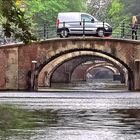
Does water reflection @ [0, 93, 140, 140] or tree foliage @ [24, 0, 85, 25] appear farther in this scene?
tree foliage @ [24, 0, 85, 25]

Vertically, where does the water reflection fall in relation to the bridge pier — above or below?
below

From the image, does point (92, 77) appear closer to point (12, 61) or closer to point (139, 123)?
point (12, 61)

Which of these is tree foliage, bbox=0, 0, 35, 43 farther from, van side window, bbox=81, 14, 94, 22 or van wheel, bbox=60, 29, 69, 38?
van side window, bbox=81, 14, 94, 22

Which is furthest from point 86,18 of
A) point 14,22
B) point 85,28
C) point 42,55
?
point 14,22

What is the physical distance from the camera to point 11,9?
16734 mm

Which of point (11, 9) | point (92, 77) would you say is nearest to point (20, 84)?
point (11, 9)

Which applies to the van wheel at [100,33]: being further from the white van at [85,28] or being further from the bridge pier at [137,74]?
the bridge pier at [137,74]

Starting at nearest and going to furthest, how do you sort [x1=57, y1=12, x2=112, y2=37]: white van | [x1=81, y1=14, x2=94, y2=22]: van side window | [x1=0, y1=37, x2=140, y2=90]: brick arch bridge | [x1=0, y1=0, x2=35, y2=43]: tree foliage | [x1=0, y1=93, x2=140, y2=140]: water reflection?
[x1=0, y1=93, x2=140, y2=140]: water reflection < [x1=0, y1=0, x2=35, y2=43]: tree foliage < [x1=0, y1=37, x2=140, y2=90]: brick arch bridge < [x1=57, y1=12, x2=112, y2=37]: white van < [x1=81, y1=14, x2=94, y2=22]: van side window

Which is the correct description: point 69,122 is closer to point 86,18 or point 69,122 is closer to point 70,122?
point 70,122

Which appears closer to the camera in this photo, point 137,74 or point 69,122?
point 69,122

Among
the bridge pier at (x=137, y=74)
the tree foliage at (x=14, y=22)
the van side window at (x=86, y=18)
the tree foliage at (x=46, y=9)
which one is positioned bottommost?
the bridge pier at (x=137, y=74)

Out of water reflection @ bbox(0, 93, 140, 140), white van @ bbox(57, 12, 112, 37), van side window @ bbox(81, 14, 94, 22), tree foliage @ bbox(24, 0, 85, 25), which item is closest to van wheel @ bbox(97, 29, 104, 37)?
white van @ bbox(57, 12, 112, 37)

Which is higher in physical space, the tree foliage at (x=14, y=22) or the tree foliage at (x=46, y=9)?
the tree foliage at (x=46, y=9)

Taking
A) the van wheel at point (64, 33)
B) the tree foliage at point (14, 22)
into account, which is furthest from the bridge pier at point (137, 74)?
the tree foliage at point (14, 22)
